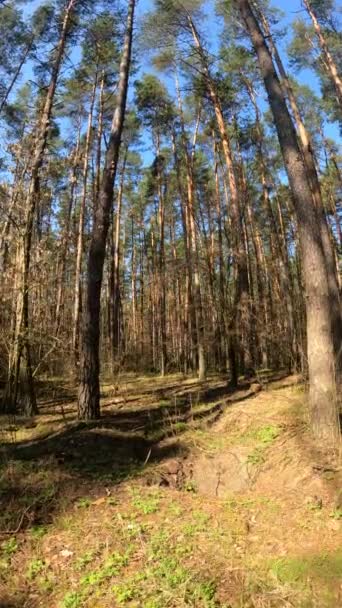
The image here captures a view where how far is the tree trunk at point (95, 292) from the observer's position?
7410 millimetres

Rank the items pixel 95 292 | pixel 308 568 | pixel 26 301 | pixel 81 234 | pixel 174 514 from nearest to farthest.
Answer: pixel 308 568
pixel 174 514
pixel 95 292
pixel 26 301
pixel 81 234

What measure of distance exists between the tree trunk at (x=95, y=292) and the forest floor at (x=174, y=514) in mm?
565

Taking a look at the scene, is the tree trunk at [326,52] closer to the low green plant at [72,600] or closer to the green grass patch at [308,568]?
the green grass patch at [308,568]

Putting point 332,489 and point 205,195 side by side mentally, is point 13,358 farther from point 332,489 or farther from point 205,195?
point 205,195

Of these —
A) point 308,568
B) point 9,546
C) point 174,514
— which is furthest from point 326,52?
point 9,546

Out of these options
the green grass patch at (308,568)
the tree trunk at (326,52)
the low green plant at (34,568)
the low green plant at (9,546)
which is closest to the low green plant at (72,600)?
the low green plant at (34,568)

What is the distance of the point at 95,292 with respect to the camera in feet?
25.3

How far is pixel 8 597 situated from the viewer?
3.33m

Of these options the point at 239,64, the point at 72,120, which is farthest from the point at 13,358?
the point at 72,120

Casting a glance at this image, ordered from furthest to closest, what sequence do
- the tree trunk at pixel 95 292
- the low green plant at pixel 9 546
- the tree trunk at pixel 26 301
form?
1. the tree trunk at pixel 26 301
2. the tree trunk at pixel 95 292
3. the low green plant at pixel 9 546

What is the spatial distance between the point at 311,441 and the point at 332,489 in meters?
0.90

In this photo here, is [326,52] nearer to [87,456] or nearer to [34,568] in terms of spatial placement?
[87,456]

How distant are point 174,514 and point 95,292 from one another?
419 cm

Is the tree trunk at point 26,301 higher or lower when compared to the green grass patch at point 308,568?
higher
